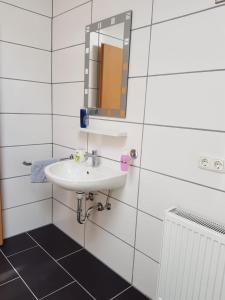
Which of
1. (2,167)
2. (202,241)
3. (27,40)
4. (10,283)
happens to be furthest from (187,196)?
(27,40)

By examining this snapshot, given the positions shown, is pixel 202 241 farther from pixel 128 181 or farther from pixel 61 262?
pixel 61 262

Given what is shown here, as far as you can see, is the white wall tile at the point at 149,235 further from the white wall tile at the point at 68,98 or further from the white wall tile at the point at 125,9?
the white wall tile at the point at 125,9

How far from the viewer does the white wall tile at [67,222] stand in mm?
2074

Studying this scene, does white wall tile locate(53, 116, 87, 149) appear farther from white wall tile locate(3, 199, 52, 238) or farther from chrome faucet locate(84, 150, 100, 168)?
white wall tile locate(3, 199, 52, 238)

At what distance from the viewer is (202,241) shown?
1.07 meters

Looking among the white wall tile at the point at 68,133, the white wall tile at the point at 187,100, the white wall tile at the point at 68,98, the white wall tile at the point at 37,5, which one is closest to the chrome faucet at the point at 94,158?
the white wall tile at the point at 68,133

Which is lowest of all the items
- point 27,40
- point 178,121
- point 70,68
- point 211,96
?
point 178,121

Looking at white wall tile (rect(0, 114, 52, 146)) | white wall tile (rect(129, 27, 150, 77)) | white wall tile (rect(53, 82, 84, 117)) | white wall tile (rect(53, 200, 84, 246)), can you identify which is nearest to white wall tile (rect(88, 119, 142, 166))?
white wall tile (rect(53, 82, 84, 117))

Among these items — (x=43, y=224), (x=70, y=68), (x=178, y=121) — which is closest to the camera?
(x=178, y=121)

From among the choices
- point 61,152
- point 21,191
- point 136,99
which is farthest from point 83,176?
point 21,191

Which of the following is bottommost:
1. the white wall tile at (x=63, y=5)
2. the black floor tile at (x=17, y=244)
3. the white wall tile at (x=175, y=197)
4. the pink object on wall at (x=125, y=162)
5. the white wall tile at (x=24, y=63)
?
the black floor tile at (x=17, y=244)

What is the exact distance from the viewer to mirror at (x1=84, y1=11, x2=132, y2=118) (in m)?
1.50

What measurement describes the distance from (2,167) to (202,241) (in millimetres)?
1652

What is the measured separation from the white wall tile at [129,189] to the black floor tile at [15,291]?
2.77 ft
